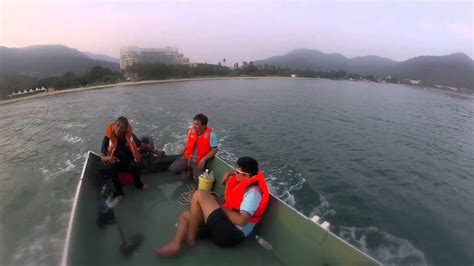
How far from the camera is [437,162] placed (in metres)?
11.5

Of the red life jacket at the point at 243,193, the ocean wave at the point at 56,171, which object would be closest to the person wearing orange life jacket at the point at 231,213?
the red life jacket at the point at 243,193

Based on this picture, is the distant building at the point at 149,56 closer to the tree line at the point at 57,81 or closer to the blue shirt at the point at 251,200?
the tree line at the point at 57,81

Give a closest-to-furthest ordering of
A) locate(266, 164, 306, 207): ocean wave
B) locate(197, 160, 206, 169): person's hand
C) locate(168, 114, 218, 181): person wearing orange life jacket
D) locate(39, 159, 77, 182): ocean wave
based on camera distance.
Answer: locate(168, 114, 218, 181): person wearing orange life jacket, locate(197, 160, 206, 169): person's hand, locate(266, 164, 306, 207): ocean wave, locate(39, 159, 77, 182): ocean wave

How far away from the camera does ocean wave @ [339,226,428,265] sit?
5395 millimetres

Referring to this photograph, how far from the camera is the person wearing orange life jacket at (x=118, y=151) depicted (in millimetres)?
4820

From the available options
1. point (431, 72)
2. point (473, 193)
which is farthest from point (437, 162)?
point (431, 72)

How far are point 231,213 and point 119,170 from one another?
2.84 metres

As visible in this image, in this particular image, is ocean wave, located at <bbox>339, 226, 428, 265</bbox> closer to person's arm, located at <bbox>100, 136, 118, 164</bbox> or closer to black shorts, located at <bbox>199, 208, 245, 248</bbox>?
black shorts, located at <bbox>199, 208, 245, 248</bbox>

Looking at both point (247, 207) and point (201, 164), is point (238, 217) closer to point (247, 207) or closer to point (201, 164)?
point (247, 207)

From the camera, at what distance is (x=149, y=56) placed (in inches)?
6535

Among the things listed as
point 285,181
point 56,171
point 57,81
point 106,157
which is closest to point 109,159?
point 106,157

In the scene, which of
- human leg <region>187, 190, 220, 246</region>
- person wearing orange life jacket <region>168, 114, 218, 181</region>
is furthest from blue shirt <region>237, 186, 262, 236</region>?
person wearing orange life jacket <region>168, 114, 218, 181</region>

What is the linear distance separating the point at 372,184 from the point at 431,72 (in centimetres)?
13397

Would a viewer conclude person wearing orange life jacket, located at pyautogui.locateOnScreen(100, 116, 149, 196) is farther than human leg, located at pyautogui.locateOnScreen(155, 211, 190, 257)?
Yes
